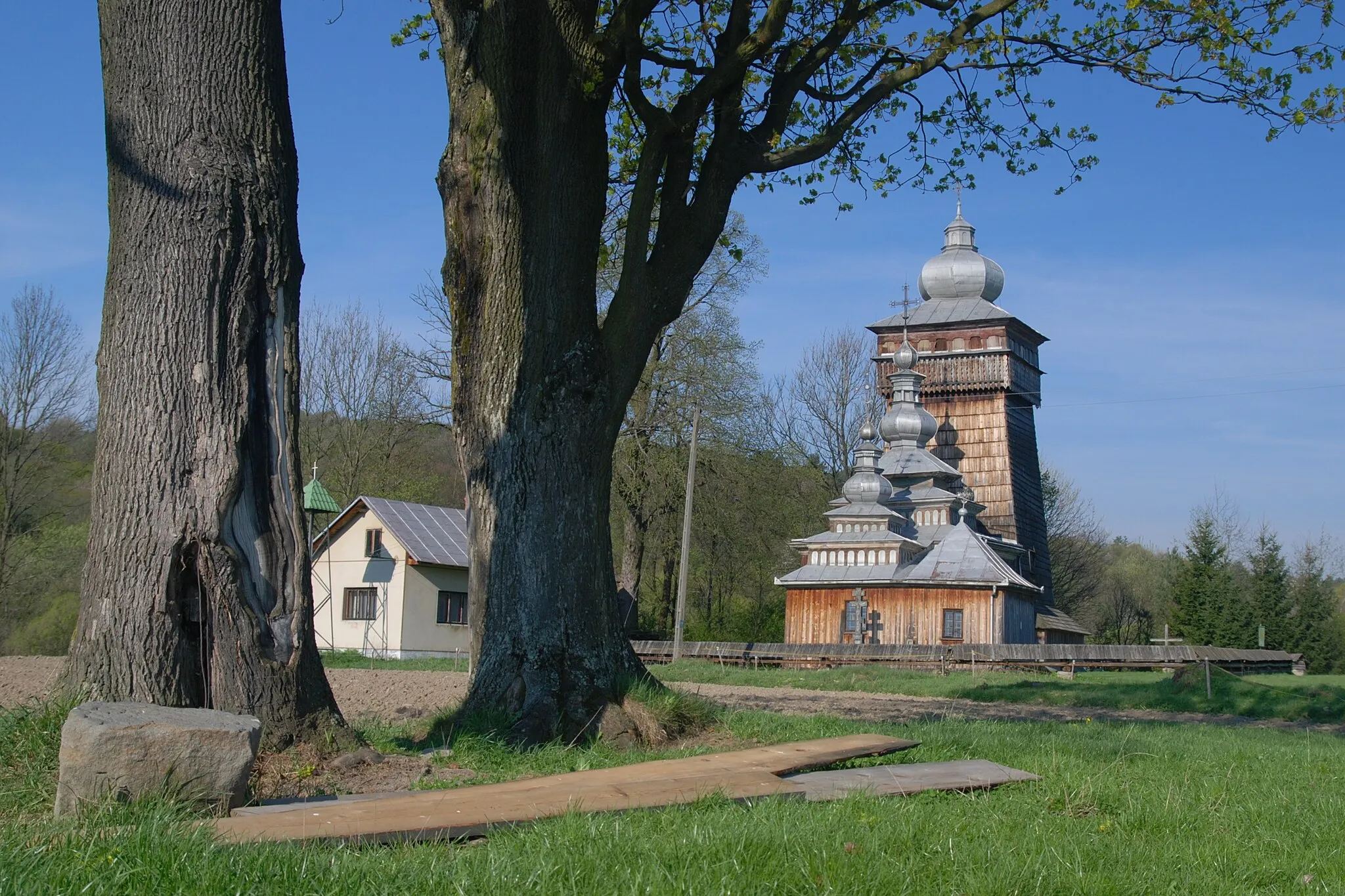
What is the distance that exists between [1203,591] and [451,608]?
95.3 feet

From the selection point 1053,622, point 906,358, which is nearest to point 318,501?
point 906,358

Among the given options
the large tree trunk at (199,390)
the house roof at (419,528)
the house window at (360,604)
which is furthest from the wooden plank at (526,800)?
the house window at (360,604)

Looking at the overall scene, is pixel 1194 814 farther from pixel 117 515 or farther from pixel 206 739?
pixel 117 515

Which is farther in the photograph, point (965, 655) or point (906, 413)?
point (906, 413)

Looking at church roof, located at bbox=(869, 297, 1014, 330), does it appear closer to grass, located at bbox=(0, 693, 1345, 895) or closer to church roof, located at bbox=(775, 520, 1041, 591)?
church roof, located at bbox=(775, 520, 1041, 591)

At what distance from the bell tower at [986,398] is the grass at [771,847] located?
1683 inches

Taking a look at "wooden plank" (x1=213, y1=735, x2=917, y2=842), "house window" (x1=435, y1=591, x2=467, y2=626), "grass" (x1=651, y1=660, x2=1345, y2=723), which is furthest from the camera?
"house window" (x1=435, y1=591, x2=467, y2=626)

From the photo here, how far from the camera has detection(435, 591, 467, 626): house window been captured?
36719 millimetres

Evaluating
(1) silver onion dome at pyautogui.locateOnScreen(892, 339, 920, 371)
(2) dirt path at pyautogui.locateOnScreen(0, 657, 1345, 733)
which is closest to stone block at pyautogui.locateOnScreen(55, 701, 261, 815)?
(2) dirt path at pyautogui.locateOnScreen(0, 657, 1345, 733)

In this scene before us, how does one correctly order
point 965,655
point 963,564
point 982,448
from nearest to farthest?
1. point 965,655
2. point 963,564
3. point 982,448

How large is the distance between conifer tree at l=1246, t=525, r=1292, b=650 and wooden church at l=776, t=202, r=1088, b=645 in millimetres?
6781

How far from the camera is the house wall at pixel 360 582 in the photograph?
35.7 m

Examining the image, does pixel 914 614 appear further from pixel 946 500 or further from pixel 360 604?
pixel 360 604

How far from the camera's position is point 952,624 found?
39.2m
